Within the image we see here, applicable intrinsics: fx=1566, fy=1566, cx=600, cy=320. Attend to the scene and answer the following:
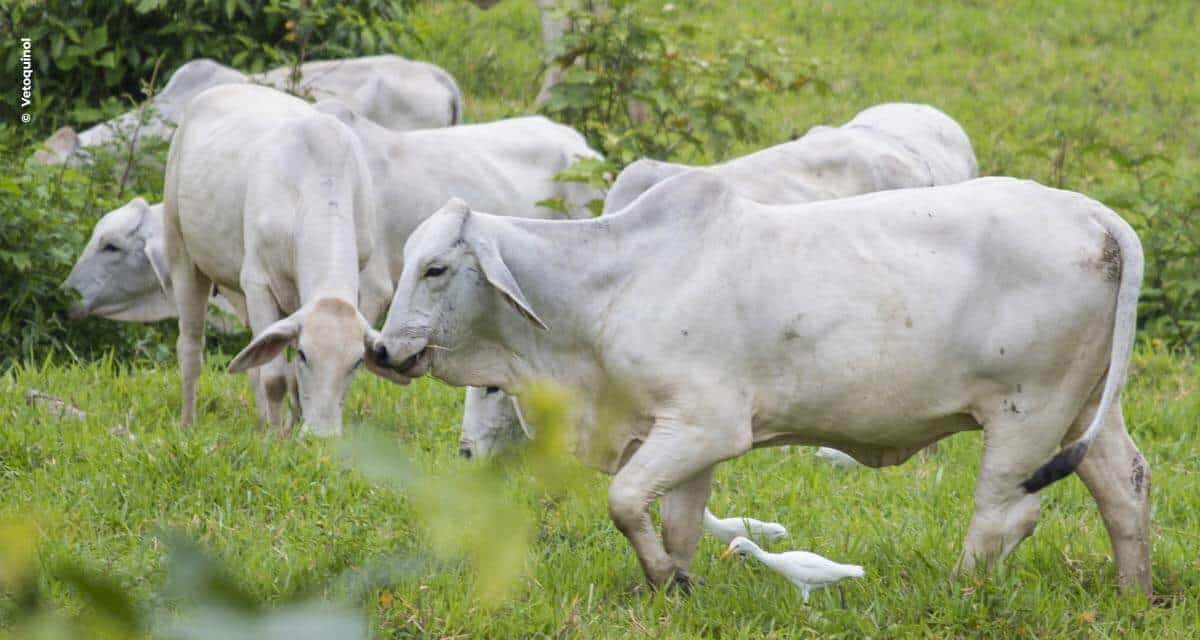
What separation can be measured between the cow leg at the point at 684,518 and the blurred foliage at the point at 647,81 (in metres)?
5.14

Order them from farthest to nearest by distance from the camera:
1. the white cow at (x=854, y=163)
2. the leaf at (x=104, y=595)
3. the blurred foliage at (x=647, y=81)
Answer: the blurred foliage at (x=647, y=81) < the white cow at (x=854, y=163) < the leaf at (x=104, y=595)

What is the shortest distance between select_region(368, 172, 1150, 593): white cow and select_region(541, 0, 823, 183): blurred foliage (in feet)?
16.9

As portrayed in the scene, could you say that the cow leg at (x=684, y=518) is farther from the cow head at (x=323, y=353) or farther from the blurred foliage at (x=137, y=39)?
the blurred foliage at (x=137, y=39)

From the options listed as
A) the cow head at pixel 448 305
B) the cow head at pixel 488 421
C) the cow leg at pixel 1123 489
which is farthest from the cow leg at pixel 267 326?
the cow leg at pixel 1123 489

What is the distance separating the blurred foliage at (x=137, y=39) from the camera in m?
10.4

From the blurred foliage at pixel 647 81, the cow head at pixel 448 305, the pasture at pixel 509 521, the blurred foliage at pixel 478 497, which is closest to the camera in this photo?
the blurred foliage at pixel 478 497

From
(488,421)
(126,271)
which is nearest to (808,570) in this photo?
(488,421)

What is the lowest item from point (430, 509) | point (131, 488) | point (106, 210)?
point (106, 210)

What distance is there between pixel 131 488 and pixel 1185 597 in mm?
3211

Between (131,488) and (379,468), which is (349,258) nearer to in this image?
(131,488)

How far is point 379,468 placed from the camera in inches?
40.1

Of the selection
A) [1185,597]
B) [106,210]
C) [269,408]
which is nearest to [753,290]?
[1185,597]

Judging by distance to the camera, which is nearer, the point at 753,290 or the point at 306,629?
the point at 306,629

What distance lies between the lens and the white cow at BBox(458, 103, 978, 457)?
564cm
